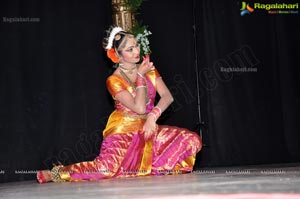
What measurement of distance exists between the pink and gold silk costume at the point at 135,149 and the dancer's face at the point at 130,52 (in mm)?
174

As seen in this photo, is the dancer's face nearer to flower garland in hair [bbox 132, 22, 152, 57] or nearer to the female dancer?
the female dancer

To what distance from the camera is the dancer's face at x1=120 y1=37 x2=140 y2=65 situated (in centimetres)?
480

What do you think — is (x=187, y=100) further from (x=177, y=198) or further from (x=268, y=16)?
(x=177, y=198)

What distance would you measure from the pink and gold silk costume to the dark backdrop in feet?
2.83

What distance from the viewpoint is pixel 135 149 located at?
15.4ft

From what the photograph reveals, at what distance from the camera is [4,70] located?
527 cm

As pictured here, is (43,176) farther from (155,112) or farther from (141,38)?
(141,38)

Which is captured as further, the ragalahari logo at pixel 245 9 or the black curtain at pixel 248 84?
the ragalahari logo at pixel 245 9

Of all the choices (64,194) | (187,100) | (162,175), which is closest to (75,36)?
(187,100)

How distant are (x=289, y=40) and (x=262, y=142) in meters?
1.17

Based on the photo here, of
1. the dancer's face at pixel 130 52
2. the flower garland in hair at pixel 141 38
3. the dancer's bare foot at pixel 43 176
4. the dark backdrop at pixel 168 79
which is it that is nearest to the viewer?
the dancer's bare foot at pixel 43 176

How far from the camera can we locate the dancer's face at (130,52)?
4.80 meters

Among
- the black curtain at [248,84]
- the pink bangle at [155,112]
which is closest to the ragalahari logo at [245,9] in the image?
the black curtain at [248,84]

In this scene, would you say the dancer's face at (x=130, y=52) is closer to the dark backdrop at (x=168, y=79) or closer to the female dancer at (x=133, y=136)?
the female dancer at (x=133, y=136)
